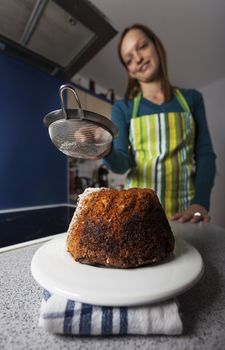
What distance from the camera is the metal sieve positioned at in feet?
0.96

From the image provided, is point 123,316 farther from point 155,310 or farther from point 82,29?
point 82,29

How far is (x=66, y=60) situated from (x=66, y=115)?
67 centimetres

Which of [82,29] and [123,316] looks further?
[82,29]

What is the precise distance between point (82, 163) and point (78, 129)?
78 centimetres

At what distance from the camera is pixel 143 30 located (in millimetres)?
833

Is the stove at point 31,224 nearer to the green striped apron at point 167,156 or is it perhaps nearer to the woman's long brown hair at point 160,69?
the green striped apron at point 167,156

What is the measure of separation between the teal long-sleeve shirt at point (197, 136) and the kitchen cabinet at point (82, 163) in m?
0.07

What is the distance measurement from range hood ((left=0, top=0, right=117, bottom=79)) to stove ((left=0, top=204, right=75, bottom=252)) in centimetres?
48

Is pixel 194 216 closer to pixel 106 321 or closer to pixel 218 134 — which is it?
pixel 106 321

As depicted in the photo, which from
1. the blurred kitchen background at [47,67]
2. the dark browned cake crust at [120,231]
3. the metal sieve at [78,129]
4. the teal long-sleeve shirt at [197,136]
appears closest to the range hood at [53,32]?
the blurred kitchen background at [47,67]

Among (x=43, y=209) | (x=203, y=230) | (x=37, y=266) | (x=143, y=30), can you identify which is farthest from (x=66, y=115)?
(x=143, y=30)

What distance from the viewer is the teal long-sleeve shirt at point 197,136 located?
78 cm

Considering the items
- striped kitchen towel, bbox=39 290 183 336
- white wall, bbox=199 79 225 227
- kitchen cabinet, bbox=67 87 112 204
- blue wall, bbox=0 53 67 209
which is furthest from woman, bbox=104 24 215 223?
white wall, bbox=199 79 225 227

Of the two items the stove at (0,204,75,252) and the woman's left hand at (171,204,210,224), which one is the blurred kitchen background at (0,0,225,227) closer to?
the stove at (0,204,75,252)
